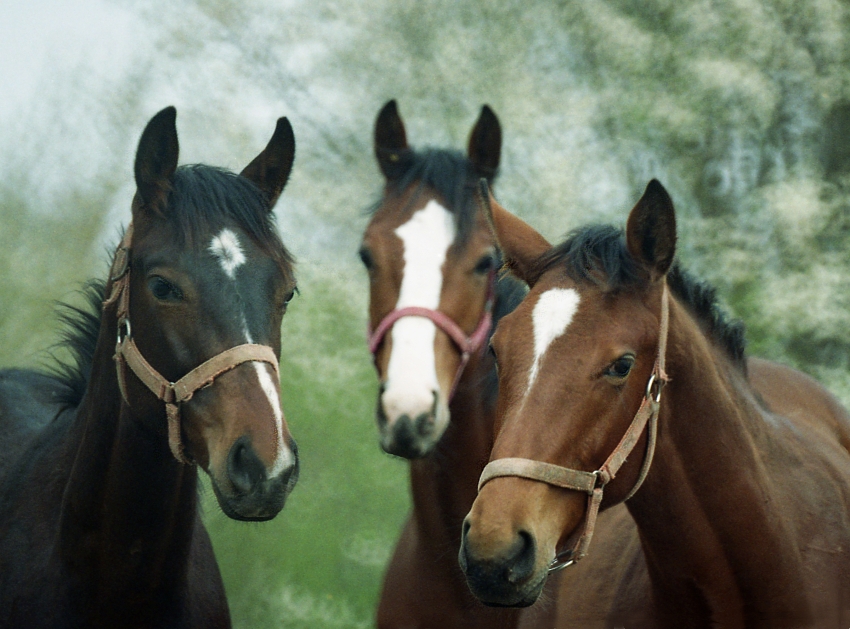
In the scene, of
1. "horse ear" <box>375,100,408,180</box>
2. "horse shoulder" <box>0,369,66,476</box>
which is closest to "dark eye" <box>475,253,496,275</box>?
"horse ear" <box>375,100,408,180</box>

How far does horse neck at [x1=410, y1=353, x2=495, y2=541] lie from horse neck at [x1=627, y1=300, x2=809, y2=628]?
0.85 m

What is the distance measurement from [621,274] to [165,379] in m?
1.66

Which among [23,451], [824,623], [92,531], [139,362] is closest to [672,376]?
[824,623]

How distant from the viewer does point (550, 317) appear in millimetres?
2920

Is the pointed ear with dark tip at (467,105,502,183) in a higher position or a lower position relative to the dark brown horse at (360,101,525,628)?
higher

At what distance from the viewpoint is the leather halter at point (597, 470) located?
2.68 meters

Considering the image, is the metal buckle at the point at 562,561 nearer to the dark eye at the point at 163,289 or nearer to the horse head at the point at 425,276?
the horse head at the point at 425,276

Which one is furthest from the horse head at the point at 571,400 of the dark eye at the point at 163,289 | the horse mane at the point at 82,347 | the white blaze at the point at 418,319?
the horse mane at the point at 82,347

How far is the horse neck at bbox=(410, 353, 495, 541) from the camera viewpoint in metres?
3.79

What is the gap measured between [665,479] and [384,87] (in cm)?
739

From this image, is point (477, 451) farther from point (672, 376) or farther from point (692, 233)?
point (692, 233)

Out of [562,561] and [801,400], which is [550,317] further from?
[801,400]

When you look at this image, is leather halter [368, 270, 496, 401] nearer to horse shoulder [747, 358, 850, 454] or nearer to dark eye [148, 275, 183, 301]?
dark eye [148, 275, 183, 301]

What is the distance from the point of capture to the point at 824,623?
310 cm
